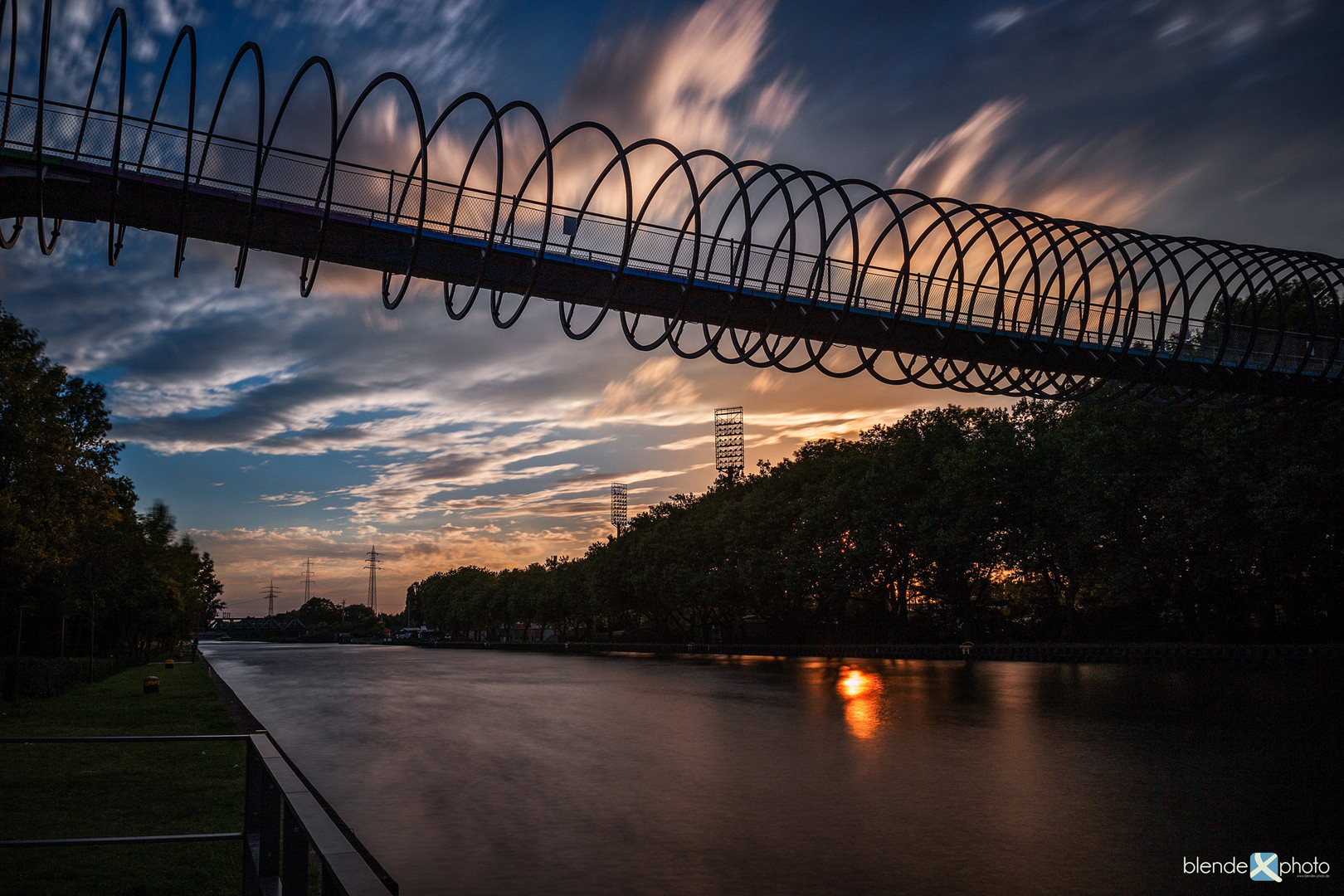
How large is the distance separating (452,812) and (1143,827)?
7959mm

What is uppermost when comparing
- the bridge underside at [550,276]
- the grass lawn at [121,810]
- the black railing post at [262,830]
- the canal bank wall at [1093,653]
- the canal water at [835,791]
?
the bridge underside at [550,276]

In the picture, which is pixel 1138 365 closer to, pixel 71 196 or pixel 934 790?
pixel 934 790

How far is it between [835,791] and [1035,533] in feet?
157

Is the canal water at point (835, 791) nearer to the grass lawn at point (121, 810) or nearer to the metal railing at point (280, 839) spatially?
the grass lawn at point (121, 810)

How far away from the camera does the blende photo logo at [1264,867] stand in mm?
8555

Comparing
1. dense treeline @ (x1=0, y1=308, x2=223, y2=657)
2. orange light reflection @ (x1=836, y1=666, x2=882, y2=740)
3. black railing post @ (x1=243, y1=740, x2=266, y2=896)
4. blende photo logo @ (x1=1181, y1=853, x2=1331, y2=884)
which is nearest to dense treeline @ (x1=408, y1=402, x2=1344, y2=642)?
orange light reflection @ (x1=836, y1=666, x2=882, y2=740)

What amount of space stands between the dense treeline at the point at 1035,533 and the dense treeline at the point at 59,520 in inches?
1645

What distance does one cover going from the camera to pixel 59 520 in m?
32.3

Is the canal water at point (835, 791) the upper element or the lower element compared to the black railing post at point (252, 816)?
lower

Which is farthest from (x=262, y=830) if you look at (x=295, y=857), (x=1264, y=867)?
(x=1264, y=867)

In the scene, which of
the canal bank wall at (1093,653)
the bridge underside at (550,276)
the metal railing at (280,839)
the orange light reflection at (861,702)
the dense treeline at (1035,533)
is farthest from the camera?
the dense treeline at (1035,533)

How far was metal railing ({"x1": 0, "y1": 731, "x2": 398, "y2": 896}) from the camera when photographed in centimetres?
388

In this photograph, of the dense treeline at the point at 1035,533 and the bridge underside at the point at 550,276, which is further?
the dense treeline at the point at 1035,533

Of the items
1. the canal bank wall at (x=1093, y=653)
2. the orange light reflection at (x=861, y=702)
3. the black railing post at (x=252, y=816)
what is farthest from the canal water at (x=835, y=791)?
the canal bank wall at (x=1093, y=653)
